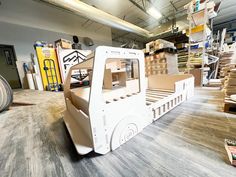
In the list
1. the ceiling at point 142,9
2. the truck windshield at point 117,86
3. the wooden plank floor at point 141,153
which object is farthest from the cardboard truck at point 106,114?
the ceiling at point 142,9

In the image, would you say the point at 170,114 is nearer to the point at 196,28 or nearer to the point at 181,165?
the point at 181,165

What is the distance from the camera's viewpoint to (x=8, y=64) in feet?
13.9

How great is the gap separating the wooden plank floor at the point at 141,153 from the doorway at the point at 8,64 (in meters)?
4.58

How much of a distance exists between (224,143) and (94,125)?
88 centimetres

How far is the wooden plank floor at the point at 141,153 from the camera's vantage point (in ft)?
1.86

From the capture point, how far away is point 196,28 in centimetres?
266

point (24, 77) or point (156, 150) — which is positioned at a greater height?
point (24, 77)

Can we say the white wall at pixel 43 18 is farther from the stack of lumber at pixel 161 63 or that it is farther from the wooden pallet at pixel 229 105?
the wooden pallet at pixel 229 105

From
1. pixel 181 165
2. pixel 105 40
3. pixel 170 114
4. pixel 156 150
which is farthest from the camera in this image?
pixel 105 40

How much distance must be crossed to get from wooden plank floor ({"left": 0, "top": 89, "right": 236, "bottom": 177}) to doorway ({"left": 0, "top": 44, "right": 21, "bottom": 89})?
458 cm

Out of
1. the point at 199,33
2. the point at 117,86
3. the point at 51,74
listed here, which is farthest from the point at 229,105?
the point at 51,74

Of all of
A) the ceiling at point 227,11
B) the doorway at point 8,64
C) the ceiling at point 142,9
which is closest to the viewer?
the ceiling at point 142,9

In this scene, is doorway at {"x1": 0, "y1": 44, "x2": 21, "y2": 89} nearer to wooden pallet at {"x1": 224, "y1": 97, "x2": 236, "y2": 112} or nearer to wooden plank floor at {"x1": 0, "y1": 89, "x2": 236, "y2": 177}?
wooden plank floor at {"x1": 0, "y1": 89, "x2": 236, "y2": 177}

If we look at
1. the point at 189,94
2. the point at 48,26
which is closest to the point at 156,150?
the point at 189,94
